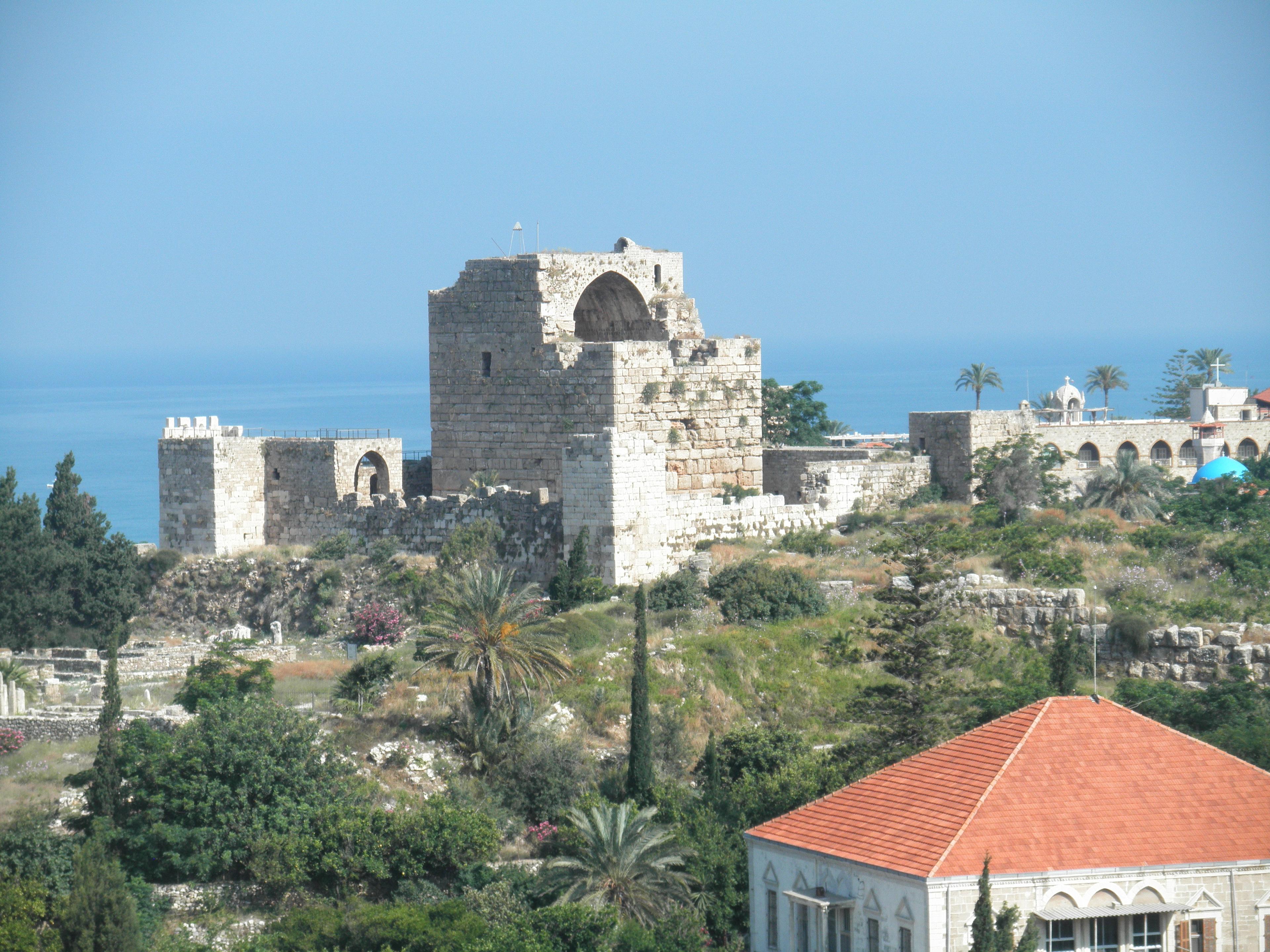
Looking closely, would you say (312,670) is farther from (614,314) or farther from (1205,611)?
(1205,611)

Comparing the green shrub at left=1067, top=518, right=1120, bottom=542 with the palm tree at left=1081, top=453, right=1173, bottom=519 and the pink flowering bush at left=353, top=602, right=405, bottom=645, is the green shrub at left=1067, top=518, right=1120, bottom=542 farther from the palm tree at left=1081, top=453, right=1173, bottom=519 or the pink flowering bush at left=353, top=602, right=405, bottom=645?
the pink flowering bush at left=353, top=602, right=405, bottom=645

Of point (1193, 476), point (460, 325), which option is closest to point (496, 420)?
point (460, 325)

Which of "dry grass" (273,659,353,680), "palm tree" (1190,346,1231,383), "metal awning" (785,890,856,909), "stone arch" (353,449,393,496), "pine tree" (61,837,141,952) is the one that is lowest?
"pine tree" (61,837,141,952)

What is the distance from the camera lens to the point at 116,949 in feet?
72.7

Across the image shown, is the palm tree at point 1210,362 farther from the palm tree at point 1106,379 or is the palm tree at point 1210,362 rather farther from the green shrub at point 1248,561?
the green shrub at point 1248,561

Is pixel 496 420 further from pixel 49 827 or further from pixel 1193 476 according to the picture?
pixel 1193 476

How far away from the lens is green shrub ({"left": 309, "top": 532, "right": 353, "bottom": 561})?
120ft

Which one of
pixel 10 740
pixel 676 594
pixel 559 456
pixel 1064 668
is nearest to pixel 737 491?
pixel 559 456

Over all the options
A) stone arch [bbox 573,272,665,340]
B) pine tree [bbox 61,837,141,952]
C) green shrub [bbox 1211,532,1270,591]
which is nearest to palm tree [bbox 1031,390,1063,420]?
stone arch [bbox 573,272,665,340]

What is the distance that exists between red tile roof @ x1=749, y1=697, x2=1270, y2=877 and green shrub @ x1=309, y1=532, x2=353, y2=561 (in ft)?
51.0

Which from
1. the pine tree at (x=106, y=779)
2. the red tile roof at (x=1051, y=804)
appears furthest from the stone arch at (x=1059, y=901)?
Result: the pine tree at (x=106, y=779)

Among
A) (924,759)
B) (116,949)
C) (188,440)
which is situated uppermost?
(188,440)

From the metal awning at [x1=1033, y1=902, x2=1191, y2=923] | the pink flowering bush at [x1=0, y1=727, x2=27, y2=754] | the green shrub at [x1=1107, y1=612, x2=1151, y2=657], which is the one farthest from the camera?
the green shrub at [x1=1107, y1=612, x2=1151, y2=657]

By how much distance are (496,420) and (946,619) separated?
37.0ft
